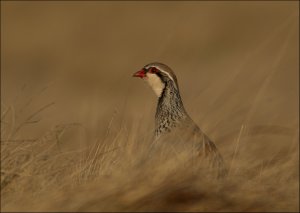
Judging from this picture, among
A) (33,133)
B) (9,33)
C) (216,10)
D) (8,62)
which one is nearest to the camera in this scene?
(33,133)

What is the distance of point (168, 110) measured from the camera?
A: 719cm

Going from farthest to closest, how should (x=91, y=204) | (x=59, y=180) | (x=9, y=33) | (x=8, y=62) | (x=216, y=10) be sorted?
(x=216, y=10) < (x=9, y=33) < (x=8, y=62) < (x=59, y=180) < (x=91, y=204)

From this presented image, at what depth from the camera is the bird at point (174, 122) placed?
581 cm

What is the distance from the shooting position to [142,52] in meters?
20.2

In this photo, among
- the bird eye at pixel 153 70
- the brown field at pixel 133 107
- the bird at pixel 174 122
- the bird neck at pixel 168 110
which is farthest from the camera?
the bird eye at pixel 153 70

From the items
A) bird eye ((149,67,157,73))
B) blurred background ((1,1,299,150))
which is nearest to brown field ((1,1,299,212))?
blurred background ((1,1,299,150))

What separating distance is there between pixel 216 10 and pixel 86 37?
10.9ft

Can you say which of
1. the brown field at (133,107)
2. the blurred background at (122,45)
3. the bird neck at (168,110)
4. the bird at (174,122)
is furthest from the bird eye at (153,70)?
the blurred background at (122,45)

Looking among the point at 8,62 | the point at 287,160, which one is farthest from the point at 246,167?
the point at 8,62

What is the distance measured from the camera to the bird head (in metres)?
7.43

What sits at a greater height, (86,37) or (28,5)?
(28,5)

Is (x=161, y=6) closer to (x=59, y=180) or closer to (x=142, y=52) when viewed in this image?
(x=142, y=52)

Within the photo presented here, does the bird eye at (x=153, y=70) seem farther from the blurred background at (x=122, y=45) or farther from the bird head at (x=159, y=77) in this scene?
the blurred background at (x=122, y=45)

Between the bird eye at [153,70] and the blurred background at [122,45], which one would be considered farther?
the blurred background at [122,45]
